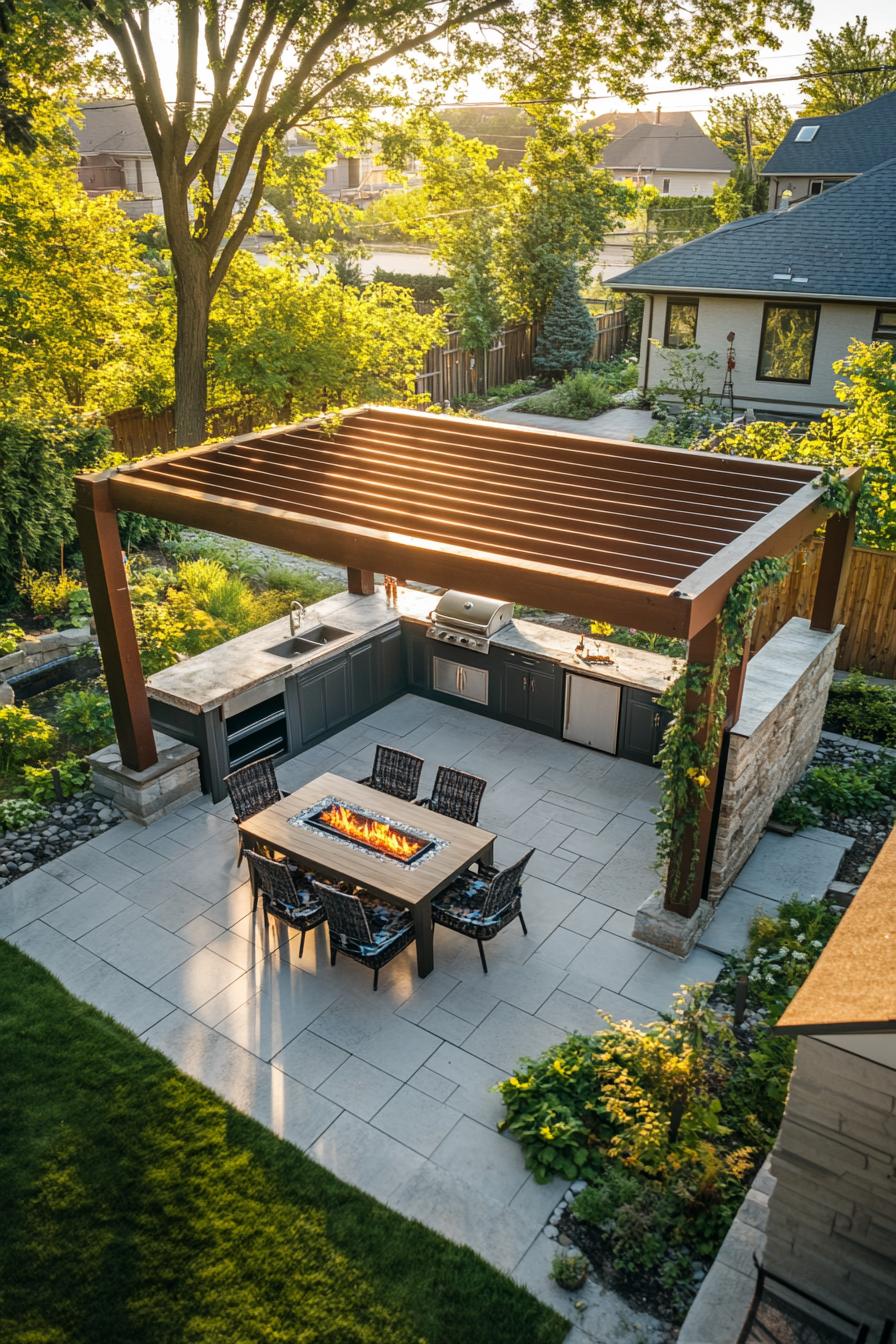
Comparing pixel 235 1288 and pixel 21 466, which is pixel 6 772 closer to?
pixel 21 466

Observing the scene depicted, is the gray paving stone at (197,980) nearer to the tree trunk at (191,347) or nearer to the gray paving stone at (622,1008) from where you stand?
the gray paving stone at (622,1008)

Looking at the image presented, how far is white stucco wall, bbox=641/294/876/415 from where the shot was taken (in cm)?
2153

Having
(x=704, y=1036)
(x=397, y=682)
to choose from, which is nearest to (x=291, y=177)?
(x=397, y=682)

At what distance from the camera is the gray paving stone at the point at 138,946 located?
27.6ft

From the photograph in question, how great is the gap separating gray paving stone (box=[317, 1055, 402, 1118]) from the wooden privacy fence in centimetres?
815

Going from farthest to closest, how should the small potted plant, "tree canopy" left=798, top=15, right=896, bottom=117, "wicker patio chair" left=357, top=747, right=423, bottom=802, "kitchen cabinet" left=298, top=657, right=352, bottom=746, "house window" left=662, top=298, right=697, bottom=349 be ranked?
"tree canopy" left=798, top=15, right=896, bottom=117 → "house window" left=662, top=298, right=697, bottom=349 → "kitchen cabinet" left=298, top=657, right=352, bottom=746 → "wicker patio chair" left=357, top=747, right=423, bottom=802 → the small potted plant

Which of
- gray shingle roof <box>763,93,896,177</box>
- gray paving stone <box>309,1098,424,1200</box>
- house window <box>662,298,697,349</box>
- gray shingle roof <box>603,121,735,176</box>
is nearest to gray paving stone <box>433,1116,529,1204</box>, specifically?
gray paving stone <box>309,1098,424,1200</box>

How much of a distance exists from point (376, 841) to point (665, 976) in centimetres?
276

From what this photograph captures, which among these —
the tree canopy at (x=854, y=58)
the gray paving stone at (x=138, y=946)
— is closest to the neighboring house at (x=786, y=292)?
the gray paving stone at (x=138, y=946)

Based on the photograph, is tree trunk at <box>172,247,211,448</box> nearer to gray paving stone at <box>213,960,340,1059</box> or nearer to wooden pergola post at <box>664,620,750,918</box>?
gray paving stone at <box>213,960,340,1059</box>

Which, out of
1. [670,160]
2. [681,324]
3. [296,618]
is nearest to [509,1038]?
[296,618]

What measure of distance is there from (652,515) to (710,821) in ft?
A: 8.71

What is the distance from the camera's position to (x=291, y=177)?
17.2 m

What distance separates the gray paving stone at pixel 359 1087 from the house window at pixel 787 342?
791 inches
